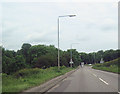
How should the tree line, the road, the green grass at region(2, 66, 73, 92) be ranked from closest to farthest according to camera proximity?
1. the green grass at region(2, 66, 73, 92)
2. the road
3. the tree line

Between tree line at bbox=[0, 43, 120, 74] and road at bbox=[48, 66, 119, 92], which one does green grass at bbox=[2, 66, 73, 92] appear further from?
tree line at bbox=[0, 43, 120, 74]

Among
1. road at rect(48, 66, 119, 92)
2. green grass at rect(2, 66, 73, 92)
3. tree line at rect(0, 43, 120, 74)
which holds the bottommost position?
road at rect(48, 66, 119, 92)

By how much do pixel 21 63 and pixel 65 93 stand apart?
7293 centimetres

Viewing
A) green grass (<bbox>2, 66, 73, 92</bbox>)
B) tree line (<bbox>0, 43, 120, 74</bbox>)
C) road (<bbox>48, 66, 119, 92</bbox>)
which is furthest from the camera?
tree line (<bbox>0, 43, 120, 74</bbox>)

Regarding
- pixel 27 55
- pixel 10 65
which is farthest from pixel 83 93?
pixel 27 55

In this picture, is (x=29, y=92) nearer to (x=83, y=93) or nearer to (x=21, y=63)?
(x=83, y=93)

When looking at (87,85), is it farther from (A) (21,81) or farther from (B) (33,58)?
(B) (33,58)

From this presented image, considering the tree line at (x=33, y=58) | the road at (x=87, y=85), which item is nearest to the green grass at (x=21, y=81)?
the road at (x=87, y=85)

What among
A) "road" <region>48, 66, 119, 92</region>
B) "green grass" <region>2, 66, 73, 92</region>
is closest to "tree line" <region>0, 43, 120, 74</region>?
"green grass" <region>2, 66, 73, 92</region>

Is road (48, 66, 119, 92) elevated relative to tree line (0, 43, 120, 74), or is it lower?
lower

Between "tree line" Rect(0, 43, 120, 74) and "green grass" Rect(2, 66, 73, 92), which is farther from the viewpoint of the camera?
"tree line" Rect(0, 43, 120, 74)

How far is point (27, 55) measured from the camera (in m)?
117

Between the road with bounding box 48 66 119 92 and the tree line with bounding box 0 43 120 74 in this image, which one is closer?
the road with bounding box 48 66 119 92

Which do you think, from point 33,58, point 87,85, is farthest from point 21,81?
point 33,58
